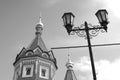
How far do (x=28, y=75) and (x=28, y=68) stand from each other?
980mm

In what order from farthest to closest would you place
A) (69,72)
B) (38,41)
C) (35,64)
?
(69,72) → (38,41) → (35,64)

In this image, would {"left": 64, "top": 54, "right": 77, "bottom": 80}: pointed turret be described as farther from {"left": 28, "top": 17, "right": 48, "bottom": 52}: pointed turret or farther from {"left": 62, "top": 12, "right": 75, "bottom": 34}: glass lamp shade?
{"left": 62, "top": 12, "right": 75, "bottom": 34}: glass lamp shade

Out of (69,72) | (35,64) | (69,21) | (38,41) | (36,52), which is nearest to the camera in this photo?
(69,21)

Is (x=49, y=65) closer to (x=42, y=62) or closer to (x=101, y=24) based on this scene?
(x=42, y=62)

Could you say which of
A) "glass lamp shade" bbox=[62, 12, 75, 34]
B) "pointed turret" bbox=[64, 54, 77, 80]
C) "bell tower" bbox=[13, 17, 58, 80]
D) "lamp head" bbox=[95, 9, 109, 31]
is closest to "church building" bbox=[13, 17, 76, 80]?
"bell tower" bbox=[13, 17, 58, 80]

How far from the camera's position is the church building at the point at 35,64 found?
23016mm

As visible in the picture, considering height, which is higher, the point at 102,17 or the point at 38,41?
the point at 38,41

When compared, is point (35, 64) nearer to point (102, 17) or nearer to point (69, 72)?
point (69, 72)

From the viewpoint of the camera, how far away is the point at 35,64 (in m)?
23.4

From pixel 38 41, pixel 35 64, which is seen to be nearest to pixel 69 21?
pixel 35 64

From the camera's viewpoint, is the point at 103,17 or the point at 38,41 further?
the point at 38,41

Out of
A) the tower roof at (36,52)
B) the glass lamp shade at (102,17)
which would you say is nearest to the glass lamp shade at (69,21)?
the glass lamp shade at (102,17)

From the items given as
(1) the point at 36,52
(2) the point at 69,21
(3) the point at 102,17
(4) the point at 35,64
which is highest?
(1) the point at 36,52

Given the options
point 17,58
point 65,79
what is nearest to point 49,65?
point 17,58
